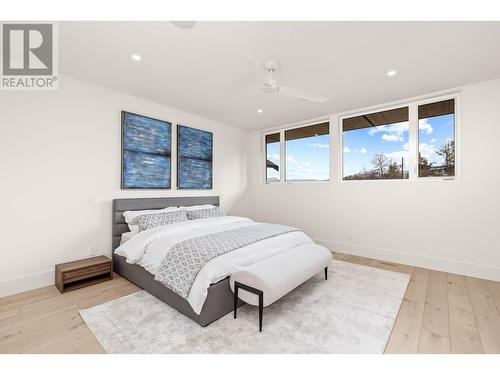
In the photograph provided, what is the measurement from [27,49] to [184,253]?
2.73 meters

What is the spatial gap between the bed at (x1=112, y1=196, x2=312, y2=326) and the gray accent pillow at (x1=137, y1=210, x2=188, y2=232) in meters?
0.19

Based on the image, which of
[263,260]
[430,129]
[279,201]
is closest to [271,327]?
[263,260]

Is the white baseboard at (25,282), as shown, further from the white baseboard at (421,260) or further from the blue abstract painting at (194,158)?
the white baseboard at (421,260)

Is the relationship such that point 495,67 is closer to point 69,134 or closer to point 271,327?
point 271,327

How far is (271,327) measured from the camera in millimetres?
1927

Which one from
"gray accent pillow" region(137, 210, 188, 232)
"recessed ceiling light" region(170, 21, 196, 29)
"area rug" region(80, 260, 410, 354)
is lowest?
"area rug" region(80, 260, 410, 354)

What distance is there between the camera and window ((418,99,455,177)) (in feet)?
10.8

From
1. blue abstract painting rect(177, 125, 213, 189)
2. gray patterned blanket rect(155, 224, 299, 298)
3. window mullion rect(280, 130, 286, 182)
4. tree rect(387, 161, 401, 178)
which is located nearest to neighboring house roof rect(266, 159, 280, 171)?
window mullion rect(280, 130, 286, 182)

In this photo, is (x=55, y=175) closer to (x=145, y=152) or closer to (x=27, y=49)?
(x=145, y=152)

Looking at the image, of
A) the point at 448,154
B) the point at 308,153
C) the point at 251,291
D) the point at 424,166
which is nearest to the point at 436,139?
the point at 448,154

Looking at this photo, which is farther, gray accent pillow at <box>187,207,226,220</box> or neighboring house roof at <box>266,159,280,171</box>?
neighboring house roof at <box>266,159,280,171</box>

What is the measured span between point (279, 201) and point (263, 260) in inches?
115

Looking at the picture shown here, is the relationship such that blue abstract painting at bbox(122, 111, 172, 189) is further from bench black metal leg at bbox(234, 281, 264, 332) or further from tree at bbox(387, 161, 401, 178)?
tree at bbox(387, 161, 401, 178)

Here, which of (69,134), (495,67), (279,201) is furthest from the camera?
(279,201)
